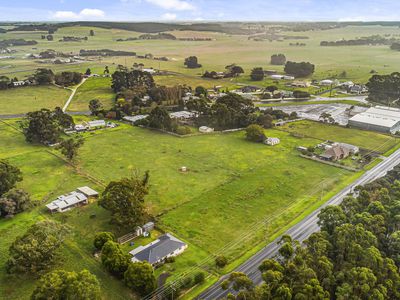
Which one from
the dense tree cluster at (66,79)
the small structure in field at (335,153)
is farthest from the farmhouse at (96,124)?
the small structure in field at (335,153)

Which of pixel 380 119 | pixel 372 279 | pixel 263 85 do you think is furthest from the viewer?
pixel 263 85

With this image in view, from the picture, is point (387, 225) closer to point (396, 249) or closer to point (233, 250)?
point (396, 249)

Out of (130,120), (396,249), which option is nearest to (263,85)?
(130,120)

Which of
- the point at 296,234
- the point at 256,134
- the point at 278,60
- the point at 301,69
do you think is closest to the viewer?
the point at 296,234

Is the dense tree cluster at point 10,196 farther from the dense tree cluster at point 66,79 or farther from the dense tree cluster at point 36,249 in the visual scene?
the dense tree cluster at point 66,79

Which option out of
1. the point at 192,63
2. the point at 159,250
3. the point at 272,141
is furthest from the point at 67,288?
the point at 192,63

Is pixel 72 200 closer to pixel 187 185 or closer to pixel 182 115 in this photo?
pixel 187 185
